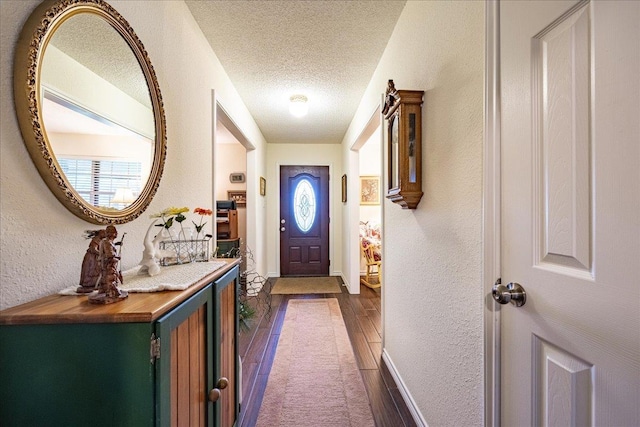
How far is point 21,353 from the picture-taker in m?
0.70

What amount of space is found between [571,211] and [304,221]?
15.9ft

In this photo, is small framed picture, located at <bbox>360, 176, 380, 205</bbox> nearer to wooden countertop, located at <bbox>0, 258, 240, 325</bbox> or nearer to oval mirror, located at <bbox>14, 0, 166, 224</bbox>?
oval mirror, located at <bbox>14, 0, 166, 224</bbox>

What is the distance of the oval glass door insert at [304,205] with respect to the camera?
5438mm

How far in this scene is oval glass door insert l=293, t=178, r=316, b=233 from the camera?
5.44 meters

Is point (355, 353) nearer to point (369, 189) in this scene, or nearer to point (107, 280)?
point (107, 280)

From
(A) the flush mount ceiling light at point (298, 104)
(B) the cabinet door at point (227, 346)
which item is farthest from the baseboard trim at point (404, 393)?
(A) the flush mount ceiling light at point (298, 104)

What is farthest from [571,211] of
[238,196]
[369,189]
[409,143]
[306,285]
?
[238,196]

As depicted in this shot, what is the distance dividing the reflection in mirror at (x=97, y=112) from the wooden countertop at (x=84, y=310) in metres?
0.37

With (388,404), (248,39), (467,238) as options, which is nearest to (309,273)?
(388,404)

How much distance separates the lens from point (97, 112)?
1.06 m

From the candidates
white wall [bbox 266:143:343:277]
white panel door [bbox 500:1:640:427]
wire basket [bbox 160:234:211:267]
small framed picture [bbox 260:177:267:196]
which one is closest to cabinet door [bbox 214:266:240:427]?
wire basket [bbox 160:234:211:267]

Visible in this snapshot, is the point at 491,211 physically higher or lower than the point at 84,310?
higher

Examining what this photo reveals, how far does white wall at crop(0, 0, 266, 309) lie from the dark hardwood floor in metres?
1.26

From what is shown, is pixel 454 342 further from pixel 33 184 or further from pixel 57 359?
pixel 33 184
